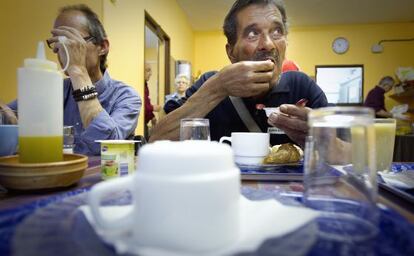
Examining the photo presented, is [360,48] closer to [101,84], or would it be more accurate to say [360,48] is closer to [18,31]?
[101,84]

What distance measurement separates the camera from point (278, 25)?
125 centimetres

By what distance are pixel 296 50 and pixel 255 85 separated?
5027 mm

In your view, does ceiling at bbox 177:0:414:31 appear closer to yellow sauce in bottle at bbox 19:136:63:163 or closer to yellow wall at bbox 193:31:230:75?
yellow wall at bbox 193:31:230:75

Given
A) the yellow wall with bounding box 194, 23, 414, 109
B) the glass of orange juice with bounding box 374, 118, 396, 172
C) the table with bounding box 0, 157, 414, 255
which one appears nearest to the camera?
the table with bounding box 0, 157, 414, 255

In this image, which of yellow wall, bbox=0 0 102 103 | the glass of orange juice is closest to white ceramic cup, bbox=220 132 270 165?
the glass of orange juice

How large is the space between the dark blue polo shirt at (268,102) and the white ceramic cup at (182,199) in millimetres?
1056

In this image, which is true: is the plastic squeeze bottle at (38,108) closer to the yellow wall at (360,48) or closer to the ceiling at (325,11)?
the ceiling at (325,11)

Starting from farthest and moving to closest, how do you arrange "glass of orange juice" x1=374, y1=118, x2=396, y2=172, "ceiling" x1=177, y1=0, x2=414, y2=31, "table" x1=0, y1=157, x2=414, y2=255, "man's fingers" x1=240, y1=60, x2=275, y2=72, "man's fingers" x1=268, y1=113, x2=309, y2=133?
"ceiling" x1=177, y1=0, x2=414, y2=31 < "man's fingers" x1=240, y1=60, x2=275, y2=72 < "man's fingers" x1=268, y1=113, x2=309, y2=133 < "glass of orange juice" x1=374, y1=118, x2=396, y2=172 < "table" x1=0, y1=157, x2=414, y2=255

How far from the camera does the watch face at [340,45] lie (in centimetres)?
555

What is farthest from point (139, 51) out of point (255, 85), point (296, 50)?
point (296, 50)

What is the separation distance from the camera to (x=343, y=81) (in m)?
5.61

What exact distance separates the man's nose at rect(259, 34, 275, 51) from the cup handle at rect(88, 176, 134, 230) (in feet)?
3.48

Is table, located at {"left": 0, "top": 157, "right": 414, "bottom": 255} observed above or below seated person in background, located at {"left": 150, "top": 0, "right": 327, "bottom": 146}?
below

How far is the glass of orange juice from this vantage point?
71 centimetres
